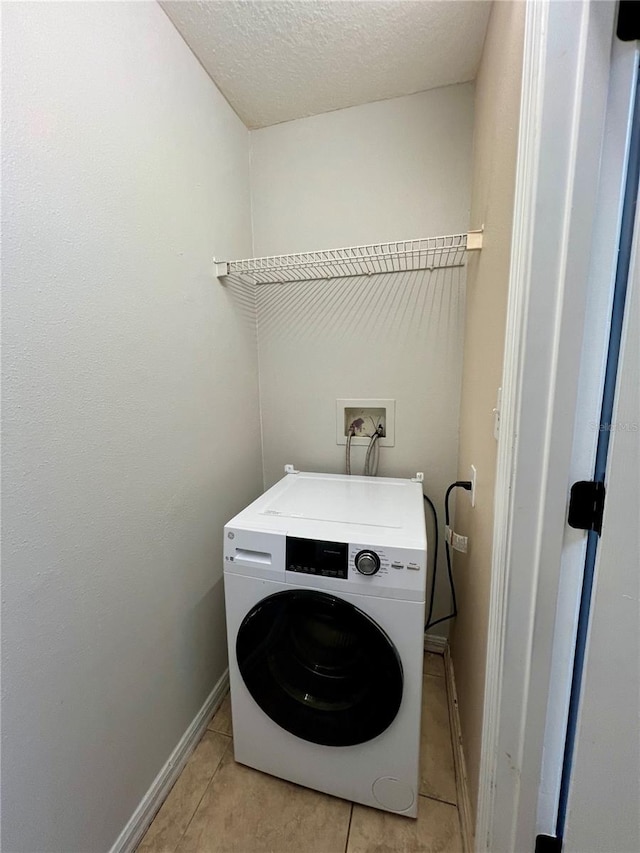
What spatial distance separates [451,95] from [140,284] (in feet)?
4.67

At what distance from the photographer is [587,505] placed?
2.11 feet

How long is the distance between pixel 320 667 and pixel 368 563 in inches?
15.9

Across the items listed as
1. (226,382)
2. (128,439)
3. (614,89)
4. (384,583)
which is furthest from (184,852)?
(614,89)

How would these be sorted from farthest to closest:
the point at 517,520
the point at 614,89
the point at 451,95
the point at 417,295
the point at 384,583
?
the point at 417,295 → the point at 451,95 → the point at 384,583 → the point at 517,520 → the point at 614,89

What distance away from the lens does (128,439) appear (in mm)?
947

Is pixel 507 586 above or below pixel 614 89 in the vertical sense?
below

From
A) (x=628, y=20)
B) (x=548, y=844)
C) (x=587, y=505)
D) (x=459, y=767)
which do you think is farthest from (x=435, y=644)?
(x=628, y=20)

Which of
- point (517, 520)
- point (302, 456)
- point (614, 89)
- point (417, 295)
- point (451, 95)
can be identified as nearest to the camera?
point (614, 89)

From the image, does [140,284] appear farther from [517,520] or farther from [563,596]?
[563,596]

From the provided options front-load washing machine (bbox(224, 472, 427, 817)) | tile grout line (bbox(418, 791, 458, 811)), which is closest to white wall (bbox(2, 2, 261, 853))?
front-load washing machine (bbox(224, 472, 427, 817))

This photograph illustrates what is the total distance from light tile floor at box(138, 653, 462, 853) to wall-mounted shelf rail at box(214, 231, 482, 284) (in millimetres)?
1814

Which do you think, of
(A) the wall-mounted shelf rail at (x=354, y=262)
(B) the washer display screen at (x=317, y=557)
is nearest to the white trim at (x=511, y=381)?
(B) the washer display screen at (x=317, y=557)

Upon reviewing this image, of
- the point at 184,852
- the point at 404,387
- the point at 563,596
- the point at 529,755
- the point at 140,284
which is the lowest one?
the point at 184,852

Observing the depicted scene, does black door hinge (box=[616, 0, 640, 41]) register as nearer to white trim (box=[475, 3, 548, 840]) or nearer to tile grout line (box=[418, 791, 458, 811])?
white trim (box=[475, 3, 548, 840])
